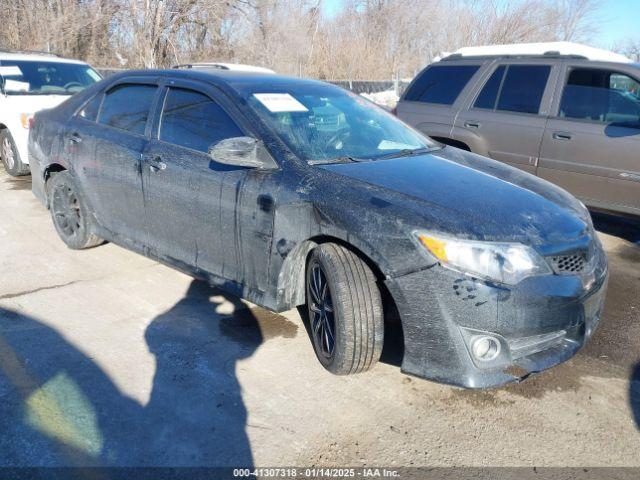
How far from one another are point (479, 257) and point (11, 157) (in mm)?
7057

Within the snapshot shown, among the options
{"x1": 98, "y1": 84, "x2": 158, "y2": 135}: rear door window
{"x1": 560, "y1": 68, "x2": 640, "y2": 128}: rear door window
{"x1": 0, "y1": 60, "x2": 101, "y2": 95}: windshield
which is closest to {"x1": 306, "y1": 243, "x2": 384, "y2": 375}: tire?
{"x1": 98, "y1": 84, "x2": 158, "y2": 135}: rear door window

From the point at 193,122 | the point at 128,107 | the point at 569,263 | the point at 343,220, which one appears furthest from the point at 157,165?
the point at 569,263

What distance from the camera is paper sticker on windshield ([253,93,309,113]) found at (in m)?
3.58

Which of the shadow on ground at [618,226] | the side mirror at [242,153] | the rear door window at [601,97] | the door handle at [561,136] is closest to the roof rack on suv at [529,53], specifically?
the rear door window at [601,97]

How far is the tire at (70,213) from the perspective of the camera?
4711 mm

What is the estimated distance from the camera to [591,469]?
8.27ft

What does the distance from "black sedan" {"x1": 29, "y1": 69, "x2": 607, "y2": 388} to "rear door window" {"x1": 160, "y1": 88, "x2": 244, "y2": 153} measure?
0.01 meters

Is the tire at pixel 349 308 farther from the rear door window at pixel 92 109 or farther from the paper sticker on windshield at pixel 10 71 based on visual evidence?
the paper sticker on windshield at pixel 10 71

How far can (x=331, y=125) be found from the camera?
12.2 feet

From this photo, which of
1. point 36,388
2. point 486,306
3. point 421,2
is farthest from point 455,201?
point 421,2

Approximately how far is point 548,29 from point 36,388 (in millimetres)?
30457

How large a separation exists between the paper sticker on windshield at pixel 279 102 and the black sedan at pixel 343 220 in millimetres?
15

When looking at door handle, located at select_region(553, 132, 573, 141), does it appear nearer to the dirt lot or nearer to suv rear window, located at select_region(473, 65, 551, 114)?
suv rear window, located at select_region(473, 65, 551, 114)

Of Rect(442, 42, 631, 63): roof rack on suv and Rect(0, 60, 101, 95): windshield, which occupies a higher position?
Rect(442, 42, 631, 63): roof rack on suv
